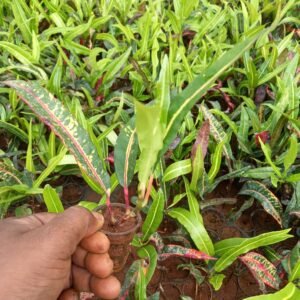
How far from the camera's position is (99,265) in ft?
2.84

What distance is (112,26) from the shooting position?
171 centimetres

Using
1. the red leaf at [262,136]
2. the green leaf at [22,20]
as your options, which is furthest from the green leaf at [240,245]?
the green leaf at [22,20]

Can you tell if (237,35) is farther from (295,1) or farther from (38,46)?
(38,46)

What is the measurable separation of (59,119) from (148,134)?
0.28 metres

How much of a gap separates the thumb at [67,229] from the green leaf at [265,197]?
53cm

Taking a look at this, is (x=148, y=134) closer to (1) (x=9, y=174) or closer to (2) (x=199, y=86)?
(2) (x=199, y=86)

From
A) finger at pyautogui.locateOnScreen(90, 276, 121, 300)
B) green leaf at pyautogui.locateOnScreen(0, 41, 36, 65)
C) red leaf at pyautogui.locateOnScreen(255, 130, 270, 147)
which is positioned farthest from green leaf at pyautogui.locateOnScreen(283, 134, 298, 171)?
green leaf at pyautogui.locateOnScreen(0, 41, 36, 65)

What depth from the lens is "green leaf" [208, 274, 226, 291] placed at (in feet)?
3.33

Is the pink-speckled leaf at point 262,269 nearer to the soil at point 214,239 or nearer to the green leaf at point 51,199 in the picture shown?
the soil at point 214,239

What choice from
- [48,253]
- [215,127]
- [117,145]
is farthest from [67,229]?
[215,127]

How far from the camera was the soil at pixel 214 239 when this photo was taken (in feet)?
3.51

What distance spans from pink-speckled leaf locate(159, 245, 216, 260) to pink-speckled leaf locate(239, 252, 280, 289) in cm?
9

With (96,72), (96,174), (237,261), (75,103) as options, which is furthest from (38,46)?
(237,261)

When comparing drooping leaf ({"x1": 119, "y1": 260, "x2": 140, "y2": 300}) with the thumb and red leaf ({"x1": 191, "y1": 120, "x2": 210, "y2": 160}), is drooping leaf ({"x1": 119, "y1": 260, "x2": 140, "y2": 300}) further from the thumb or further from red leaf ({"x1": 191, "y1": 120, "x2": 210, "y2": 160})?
red leaf ({"x1": 191, "y1": 120, "x2": 210, "y2": 160})
